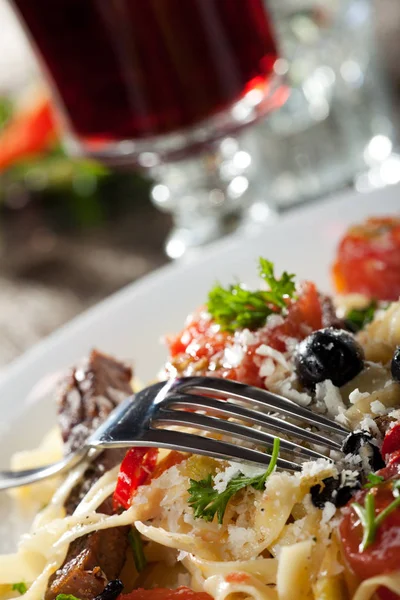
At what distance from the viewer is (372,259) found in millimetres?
3697

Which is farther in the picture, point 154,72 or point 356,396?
point 154,72

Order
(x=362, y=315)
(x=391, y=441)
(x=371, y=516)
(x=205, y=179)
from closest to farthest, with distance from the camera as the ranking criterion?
(x=371, y=516)
(x=391, y=441)
(x=362, y=315)
(x=205, y=179)

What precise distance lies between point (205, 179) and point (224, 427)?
10.2 feet

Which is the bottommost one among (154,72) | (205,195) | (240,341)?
(240,341)

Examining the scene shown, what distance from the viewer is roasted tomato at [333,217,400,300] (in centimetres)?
370

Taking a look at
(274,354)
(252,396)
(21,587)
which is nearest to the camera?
(252,396)

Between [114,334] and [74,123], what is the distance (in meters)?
1.57

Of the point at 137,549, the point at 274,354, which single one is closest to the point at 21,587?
the point at 137,549

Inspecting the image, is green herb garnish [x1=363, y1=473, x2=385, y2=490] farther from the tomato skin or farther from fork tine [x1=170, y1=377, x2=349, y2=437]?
the tomato skin

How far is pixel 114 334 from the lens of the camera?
424 cm

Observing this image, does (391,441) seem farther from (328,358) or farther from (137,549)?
(137,549)

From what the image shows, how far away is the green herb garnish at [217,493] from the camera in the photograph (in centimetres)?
245

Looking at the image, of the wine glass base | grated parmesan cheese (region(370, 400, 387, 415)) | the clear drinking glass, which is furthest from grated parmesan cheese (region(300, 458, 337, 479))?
the clear drinking glass

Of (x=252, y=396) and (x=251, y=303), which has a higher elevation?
(x=251, y=303)
